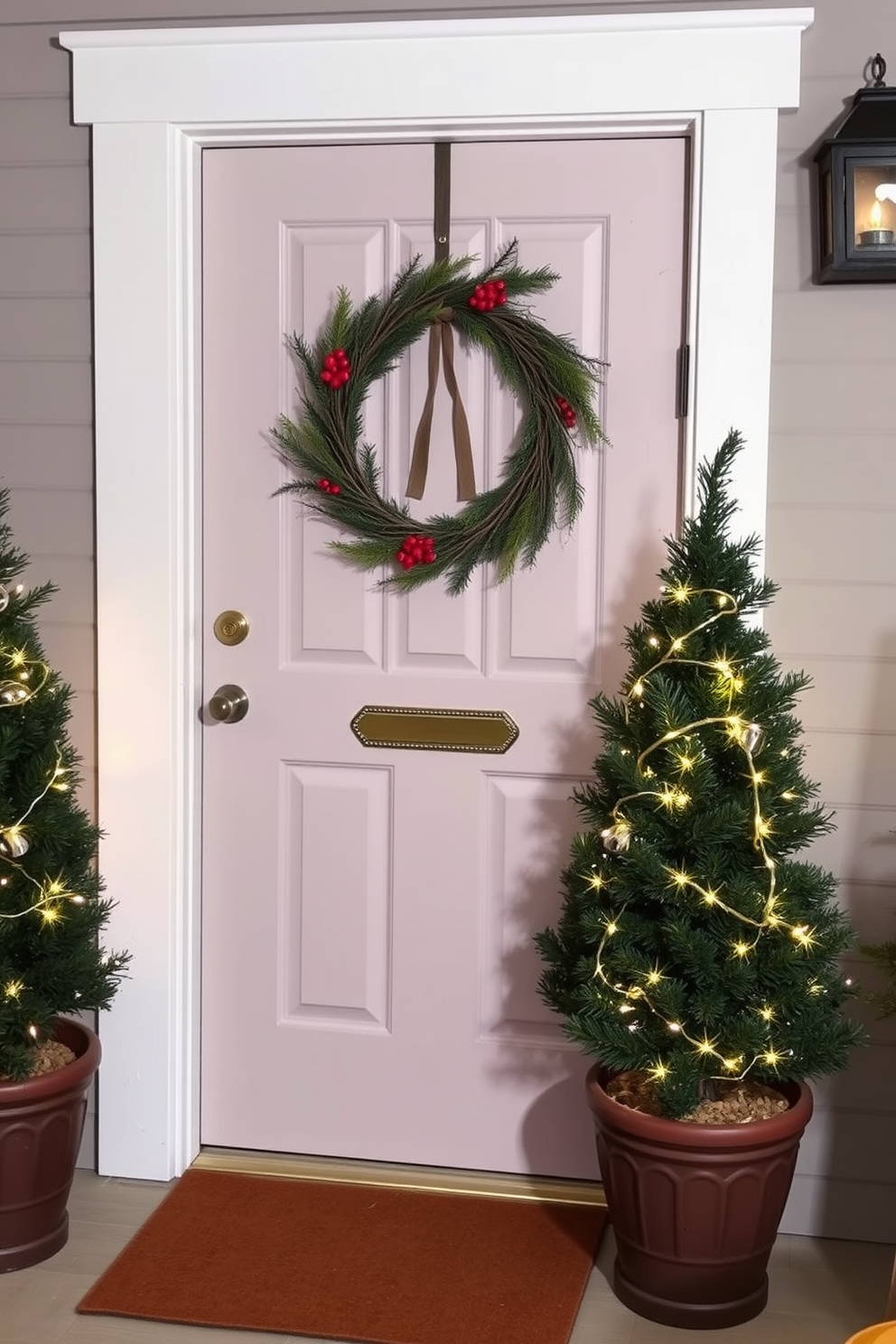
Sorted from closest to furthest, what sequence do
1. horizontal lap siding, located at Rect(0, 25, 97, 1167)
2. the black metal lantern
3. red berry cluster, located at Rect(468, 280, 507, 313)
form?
the black metal lantern → red berry cluster, located at Rect(468, 280, 507, 313) → horizontal lap siding, located at Rect(0, 25, 97, 1167)

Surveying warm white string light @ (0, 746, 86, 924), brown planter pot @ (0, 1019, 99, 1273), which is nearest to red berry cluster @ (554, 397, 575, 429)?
warm white string light @ (0, 746, 86, 924)

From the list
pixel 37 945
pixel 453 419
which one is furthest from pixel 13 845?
pixel 453 419

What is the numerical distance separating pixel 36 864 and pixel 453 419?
111 centimetres

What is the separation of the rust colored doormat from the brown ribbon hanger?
1.36m

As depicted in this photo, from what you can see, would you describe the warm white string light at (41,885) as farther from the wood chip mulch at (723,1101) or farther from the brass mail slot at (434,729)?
the wood chip mulch at (723,1101)

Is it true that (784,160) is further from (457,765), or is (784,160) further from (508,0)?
(457,765)

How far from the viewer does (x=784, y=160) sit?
2520mm

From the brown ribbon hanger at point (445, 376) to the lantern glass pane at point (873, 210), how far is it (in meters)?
0.73

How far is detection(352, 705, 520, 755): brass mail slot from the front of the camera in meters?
2.76

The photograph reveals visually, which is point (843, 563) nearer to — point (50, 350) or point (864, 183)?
point (864, 183)

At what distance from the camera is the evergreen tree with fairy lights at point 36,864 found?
Result: 2.46 metres

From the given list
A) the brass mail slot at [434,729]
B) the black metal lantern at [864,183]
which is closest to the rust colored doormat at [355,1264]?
the brass mail slot at [434,729]

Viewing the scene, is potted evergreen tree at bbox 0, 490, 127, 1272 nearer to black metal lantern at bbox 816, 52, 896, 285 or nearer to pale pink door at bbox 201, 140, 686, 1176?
pale pink door at bbox 201, 140, 686, 1176

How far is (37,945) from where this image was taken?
8.25 feet
